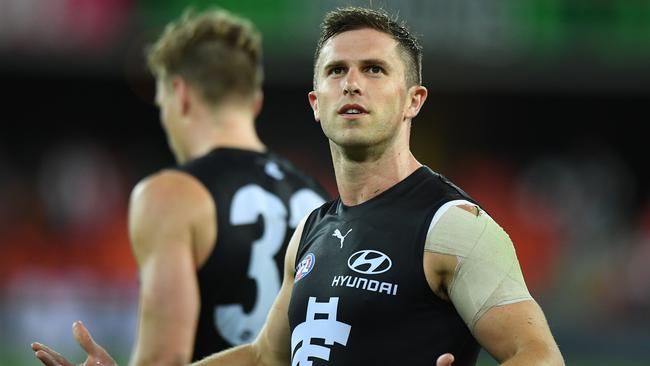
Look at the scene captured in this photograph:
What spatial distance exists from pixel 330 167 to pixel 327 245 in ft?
52.9

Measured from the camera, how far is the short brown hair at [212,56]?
5512 millimetres

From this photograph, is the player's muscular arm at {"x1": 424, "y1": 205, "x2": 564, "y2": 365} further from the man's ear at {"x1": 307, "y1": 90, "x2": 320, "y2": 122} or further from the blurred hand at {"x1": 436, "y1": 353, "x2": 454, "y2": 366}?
the man's ear at {"x1": 307, "y1": 90, "x2": 320, "y2": 122}

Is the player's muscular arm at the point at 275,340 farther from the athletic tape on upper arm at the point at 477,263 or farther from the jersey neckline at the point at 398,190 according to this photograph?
the athletic tape on upper arm at the point at 477,263

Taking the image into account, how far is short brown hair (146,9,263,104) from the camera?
551cm

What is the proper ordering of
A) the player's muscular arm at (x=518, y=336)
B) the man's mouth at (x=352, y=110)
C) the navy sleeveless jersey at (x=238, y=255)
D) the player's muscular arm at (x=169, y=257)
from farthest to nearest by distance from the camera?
1. the navy sleeveless jersey at (x=238, y=255)
2. the player's muscular arm at (x=169, y=257)
3. the man's mouth at (x=352, y=110)
4. the player's muscular arm at (x=518, y=336)

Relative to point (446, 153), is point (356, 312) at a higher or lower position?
higher

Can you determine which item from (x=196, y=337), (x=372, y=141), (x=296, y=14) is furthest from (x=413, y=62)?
(x=296, y=14)

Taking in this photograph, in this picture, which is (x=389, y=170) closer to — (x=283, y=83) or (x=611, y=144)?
(x=283, y=83)

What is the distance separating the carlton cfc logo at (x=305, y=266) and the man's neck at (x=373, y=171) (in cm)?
22

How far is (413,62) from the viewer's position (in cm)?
376

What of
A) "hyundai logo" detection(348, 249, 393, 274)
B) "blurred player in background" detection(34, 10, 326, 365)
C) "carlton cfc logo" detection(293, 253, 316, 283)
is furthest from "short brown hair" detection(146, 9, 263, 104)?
"hyundai logo" detection(348, 249, 393, 274)

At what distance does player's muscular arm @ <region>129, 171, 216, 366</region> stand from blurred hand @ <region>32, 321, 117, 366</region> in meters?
0.71

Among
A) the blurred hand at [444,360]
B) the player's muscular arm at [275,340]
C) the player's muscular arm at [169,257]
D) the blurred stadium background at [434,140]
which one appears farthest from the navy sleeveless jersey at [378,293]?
the blurred stadium background at [434,140]

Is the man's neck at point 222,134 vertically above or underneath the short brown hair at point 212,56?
underneath
